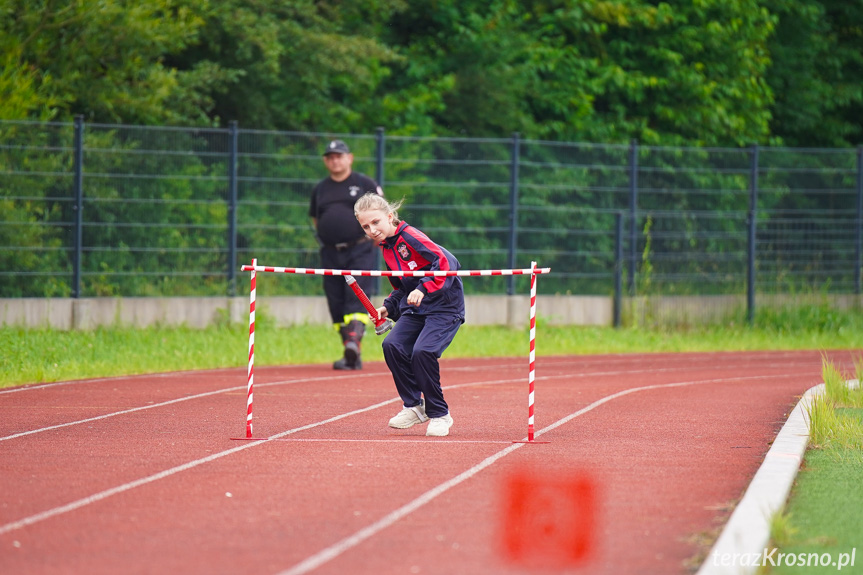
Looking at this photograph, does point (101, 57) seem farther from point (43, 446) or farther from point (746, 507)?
point (746, 507)

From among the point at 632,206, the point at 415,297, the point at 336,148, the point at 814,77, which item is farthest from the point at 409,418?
the point at 814,77

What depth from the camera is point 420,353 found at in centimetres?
916

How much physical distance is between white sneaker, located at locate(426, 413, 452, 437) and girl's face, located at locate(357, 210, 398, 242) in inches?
54.6

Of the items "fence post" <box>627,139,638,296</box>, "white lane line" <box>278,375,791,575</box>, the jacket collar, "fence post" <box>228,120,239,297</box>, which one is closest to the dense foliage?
"fence post" <box>228,120,239,297</box>

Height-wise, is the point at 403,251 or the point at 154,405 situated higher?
the point at 403,251

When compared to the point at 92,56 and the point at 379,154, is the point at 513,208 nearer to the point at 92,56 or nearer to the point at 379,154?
the point at 379,154

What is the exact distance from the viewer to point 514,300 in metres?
20.2

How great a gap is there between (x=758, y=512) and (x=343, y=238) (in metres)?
8.42

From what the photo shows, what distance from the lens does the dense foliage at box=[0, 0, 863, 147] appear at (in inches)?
761

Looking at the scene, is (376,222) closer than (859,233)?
Yes

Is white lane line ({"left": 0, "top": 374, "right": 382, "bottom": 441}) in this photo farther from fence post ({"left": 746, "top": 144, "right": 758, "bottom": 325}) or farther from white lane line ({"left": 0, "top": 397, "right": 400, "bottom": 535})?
fence post ({"left": 746, "top": 144, "right": 758, "bottom": 325})

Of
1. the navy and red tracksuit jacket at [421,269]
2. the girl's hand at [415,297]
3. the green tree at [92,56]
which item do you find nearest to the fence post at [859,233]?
the green tree at [92,56]

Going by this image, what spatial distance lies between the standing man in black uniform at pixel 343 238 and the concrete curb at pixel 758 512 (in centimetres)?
615

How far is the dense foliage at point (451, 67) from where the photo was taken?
19.3 meters
